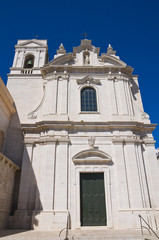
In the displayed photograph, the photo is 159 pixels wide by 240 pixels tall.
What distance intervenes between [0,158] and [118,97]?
9672mm

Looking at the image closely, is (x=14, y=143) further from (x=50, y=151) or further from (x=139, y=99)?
(x=139, y=99)

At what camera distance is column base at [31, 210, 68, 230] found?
10625mm

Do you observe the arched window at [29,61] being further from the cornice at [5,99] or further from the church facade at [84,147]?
the cornice at [5,99]

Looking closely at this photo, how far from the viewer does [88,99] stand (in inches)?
603

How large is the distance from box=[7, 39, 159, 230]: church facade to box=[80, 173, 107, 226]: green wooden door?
53 millimetres

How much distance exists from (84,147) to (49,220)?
4.89m

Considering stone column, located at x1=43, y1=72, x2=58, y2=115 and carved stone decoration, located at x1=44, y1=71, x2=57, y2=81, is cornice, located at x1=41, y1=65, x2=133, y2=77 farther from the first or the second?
stone column, located at x1=43, y1=72, x2=58, y2=115

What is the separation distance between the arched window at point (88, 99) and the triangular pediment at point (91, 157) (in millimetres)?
3559

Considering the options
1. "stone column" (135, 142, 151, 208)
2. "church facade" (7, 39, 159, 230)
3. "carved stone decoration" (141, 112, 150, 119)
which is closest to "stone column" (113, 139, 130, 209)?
"church facade" (7, 39, 159, 230)

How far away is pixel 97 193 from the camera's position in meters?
11.9

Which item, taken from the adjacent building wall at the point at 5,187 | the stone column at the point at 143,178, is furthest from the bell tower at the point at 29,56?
the stone column at the point at 143,178

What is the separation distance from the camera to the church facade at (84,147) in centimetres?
1131

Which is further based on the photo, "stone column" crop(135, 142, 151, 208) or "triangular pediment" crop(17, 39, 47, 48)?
"triangular pediment" crop(17, 39, 47, 48)

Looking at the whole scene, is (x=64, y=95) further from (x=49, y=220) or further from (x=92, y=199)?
(x=49, y=220)
